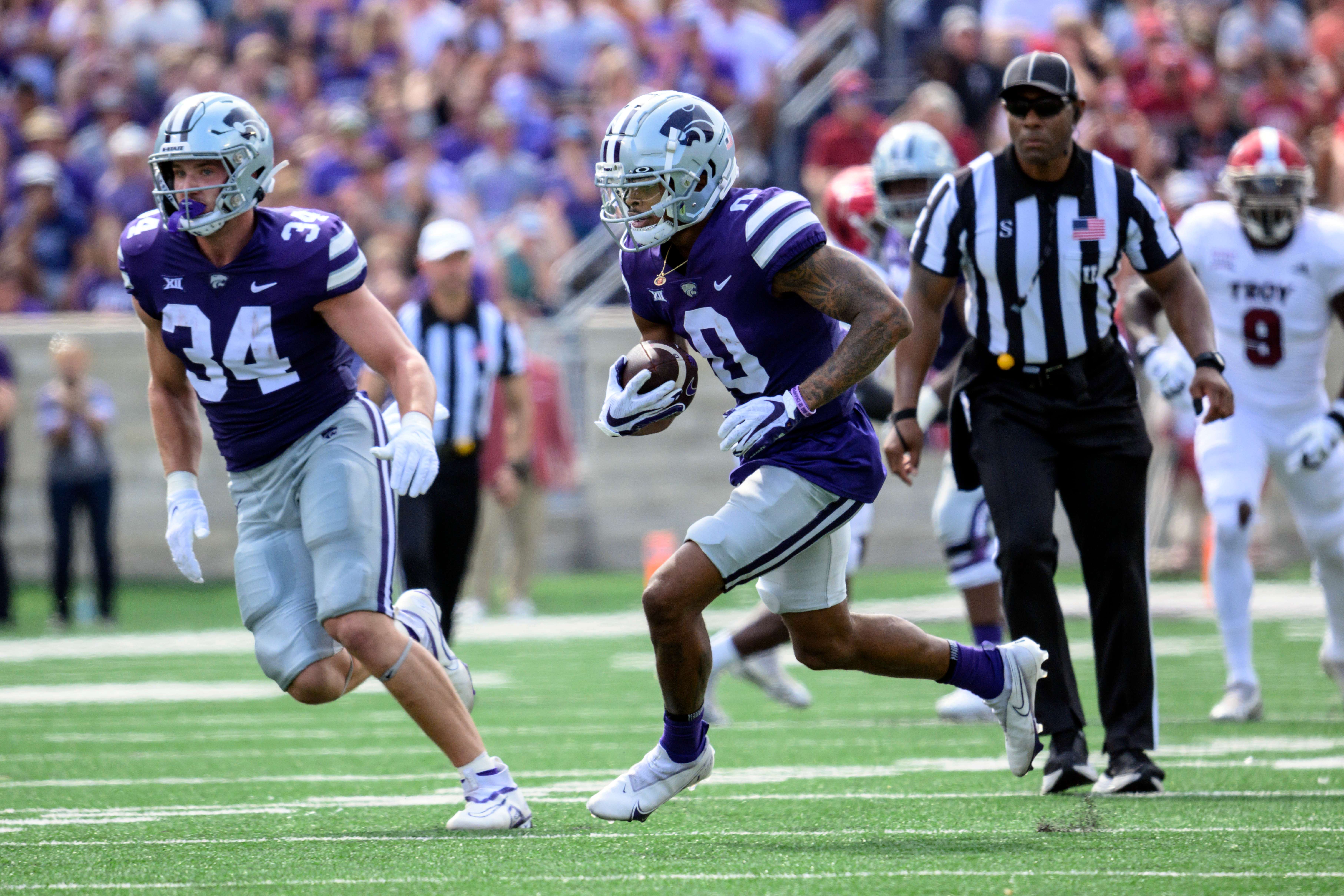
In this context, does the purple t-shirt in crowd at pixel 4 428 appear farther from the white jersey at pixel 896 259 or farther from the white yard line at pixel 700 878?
the white yard line at pixel 700 878

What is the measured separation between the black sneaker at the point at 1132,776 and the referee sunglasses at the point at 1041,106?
1670 mm

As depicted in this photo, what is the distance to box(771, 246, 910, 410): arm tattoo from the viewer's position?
13.5ft

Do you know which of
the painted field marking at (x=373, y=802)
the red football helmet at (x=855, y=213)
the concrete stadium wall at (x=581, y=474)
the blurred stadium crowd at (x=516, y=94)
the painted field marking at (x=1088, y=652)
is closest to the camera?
the painted field marking at (x=373, y=802)

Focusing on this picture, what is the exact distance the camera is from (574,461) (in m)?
13.4

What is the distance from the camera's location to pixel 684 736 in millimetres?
4297

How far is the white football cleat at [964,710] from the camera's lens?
6574 mm

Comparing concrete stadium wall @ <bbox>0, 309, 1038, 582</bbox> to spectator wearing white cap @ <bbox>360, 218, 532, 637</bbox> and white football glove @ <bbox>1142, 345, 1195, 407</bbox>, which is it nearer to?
spectator wearing white cap @ <bbox>360, 218, 532, 637</bbox>

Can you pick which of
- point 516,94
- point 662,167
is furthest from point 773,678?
point 516,94

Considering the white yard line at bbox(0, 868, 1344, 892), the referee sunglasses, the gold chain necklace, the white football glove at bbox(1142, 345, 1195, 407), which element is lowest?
the white yard line at bbox(0, 868, 1344, 892)

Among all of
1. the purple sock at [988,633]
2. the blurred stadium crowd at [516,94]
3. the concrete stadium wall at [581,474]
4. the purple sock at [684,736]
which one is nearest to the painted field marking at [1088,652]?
the purple sock at [988,633]

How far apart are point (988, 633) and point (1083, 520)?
5.91ft

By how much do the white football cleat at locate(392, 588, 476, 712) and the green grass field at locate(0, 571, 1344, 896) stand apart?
1.02 feet

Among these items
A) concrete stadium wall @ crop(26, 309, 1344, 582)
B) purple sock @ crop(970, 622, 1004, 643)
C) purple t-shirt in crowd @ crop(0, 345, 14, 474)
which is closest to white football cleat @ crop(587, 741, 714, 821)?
→ purple sock @ crop(970, 622, 1004, 643)

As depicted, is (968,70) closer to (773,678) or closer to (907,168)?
(907,168)
